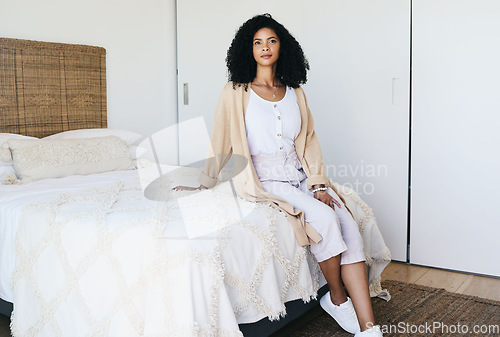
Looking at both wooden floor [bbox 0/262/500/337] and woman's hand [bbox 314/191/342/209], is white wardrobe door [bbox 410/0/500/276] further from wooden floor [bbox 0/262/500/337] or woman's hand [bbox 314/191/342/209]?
woman's hand [bbox 314/191/342/209]

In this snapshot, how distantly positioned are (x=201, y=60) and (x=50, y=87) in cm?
126

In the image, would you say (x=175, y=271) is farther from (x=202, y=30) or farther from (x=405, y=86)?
(x=202, y=30)

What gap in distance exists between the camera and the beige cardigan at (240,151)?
2062 millimetres

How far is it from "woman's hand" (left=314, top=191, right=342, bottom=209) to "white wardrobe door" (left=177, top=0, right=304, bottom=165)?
1917mm

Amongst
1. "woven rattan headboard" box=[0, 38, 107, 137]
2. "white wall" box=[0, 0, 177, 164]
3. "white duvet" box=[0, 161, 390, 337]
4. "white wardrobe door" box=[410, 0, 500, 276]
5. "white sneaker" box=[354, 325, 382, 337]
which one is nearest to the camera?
Answer: "white duvet" box=[0, 161, 390, 337]

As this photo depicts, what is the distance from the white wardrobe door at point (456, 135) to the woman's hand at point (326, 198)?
3.86 ft

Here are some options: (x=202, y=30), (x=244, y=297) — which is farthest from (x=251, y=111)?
(x=202, y=30)

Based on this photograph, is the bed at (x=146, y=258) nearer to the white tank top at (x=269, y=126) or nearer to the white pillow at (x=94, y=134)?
the white tank top at (x=269, y=126)

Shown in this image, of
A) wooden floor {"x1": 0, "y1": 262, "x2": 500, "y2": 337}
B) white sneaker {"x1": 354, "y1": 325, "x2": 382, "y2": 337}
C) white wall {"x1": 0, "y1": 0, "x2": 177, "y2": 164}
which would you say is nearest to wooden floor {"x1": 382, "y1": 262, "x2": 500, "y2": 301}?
wooden floor {"x1": 0, "y1": 262, "x2": 500, "y2": 337}

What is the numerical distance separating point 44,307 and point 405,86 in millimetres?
2353

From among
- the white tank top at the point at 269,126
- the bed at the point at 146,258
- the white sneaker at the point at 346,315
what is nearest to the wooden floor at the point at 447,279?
the bed at the point at 146,258

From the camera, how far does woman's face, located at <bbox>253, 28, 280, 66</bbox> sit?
2227mm

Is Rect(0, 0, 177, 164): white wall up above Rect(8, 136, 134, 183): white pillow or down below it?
above

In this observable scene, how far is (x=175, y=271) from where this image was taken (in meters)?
1.47
